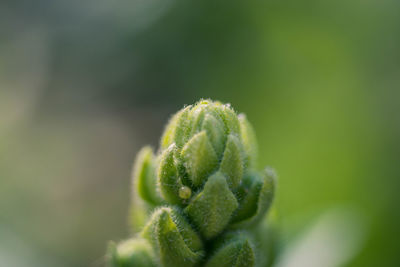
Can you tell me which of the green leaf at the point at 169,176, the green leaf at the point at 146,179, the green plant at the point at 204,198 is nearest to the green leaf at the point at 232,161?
the green plant at the point at 204,198

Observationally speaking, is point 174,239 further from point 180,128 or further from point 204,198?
point 180,128

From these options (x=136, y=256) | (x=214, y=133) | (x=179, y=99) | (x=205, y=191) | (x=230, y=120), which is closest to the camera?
Result: (x=205, y=191)

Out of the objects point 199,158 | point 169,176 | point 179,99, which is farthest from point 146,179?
point 179,99

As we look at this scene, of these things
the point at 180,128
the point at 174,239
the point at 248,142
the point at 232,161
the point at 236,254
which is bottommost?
the point at 236,254

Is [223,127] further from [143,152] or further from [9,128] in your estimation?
[9,128]

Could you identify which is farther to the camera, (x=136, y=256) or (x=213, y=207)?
(x=136, y=256)

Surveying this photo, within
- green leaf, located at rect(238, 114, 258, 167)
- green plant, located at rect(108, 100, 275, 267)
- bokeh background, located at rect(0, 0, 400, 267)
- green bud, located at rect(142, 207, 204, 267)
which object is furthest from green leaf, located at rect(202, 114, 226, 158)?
bokeh background, located at rect(0, 0, 400, 267)
